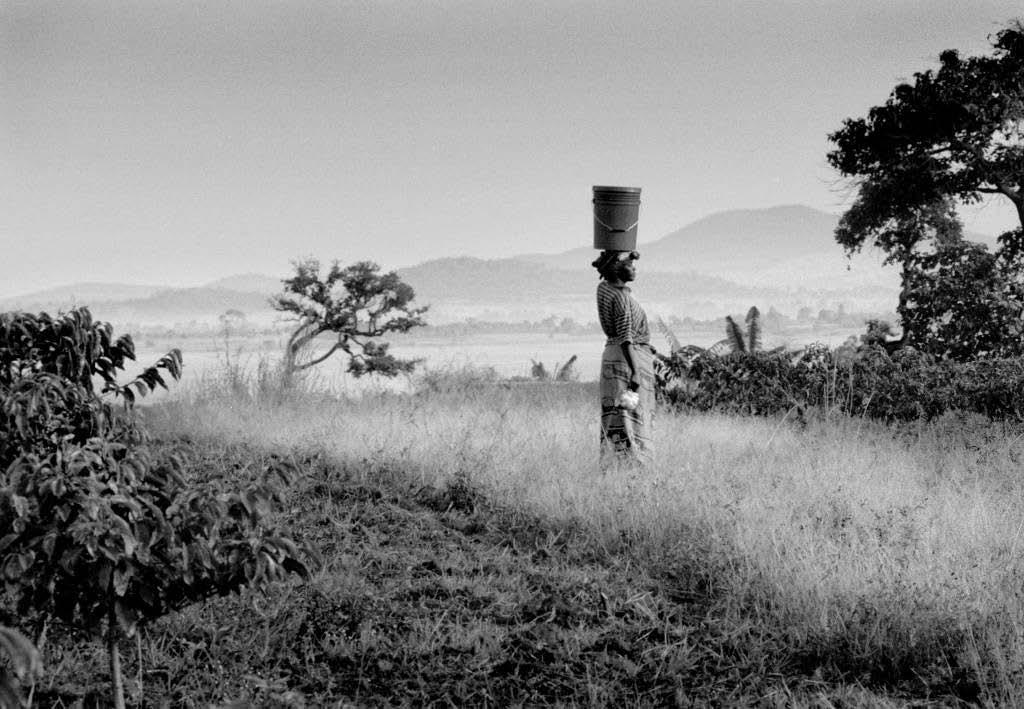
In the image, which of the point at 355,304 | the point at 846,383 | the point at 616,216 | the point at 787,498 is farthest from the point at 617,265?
the point at 355,304

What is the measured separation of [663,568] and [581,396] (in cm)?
848

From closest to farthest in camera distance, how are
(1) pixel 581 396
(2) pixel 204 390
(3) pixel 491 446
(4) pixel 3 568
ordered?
(4) pixel 3 568 → (3) pixel 491 446 → (2) pixel 204 390 → (1) pixel 581 396

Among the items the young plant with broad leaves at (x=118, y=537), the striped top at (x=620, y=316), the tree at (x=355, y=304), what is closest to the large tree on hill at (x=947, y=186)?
the striped top at (x=620, y=316)

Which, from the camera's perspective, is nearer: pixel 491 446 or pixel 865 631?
pixel 865 631

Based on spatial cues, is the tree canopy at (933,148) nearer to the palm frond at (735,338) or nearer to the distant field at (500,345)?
the palm frond at (735,338)

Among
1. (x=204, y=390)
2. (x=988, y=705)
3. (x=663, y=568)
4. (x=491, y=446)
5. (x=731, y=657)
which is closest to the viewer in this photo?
(x=988, y=705)

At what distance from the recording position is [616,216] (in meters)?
8.17

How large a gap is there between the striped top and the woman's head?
0.10 metres

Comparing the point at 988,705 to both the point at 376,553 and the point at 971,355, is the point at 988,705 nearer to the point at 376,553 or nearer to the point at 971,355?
the point at 376,553

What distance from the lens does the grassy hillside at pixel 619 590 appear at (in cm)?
436

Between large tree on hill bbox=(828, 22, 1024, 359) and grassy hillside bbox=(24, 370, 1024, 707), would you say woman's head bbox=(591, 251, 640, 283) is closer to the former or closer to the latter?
grassy hillside bbox=(24, 370, 1024, 707)

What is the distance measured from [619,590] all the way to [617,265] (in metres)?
3.58

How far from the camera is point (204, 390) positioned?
1241cm

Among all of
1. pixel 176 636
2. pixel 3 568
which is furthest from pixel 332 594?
pixel 3 568
